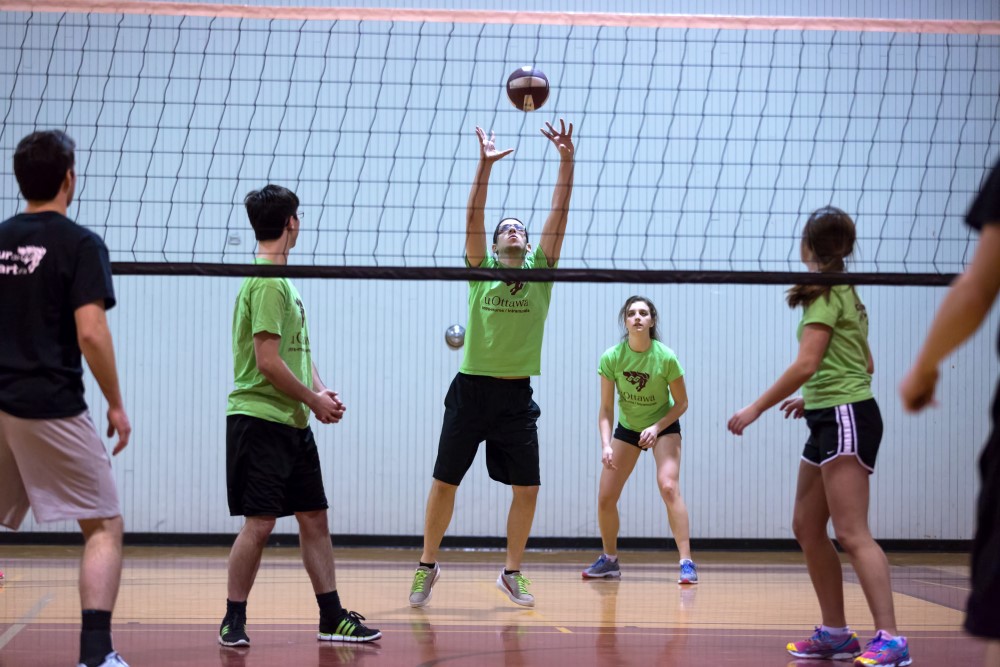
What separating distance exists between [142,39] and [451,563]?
4941 mm

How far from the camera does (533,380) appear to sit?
30.1 ft

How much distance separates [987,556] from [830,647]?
2119mm

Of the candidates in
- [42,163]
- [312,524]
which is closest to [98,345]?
[42,163]

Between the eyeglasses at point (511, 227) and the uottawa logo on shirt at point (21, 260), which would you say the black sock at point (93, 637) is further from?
the eyeglasses at point (511, 227)

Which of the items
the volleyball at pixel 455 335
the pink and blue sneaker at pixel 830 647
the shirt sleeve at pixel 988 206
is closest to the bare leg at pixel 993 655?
the shirt sleeve at pixel 988 206

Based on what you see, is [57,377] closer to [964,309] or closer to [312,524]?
[312,524]

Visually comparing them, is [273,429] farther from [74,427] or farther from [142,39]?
[142,39]

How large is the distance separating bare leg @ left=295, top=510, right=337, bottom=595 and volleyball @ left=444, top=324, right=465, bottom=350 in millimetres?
4719

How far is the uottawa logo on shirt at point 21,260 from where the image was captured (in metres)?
3.29

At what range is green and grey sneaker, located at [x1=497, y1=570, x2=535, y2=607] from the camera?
214 inches

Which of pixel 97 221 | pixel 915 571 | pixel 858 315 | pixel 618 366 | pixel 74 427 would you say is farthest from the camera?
pixel 97 221

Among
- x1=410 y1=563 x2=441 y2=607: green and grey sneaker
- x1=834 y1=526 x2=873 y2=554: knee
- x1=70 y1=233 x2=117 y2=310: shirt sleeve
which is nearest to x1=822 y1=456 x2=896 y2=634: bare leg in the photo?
x1=834 y1=526 x2=873 y2=554: knee

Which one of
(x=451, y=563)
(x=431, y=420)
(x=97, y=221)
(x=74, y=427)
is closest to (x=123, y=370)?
(x=97, y=221)

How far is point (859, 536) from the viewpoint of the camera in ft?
12.6
